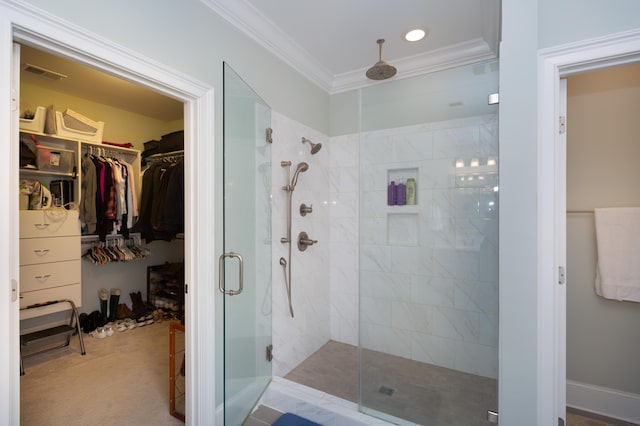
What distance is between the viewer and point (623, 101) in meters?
1.94

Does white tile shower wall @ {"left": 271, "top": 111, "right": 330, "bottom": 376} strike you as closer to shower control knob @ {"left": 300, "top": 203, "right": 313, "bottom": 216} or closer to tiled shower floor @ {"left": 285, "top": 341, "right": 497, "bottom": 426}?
shower control knob @ {"left": 300, "top": 203, "right": 313, "bottom": 216}

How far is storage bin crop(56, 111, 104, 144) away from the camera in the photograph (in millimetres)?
2881

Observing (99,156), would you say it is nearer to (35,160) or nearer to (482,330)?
(35,160)

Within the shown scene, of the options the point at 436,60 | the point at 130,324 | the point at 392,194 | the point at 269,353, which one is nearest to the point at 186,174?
the point at 269,353

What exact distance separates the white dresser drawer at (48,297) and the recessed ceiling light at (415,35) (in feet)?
12.4

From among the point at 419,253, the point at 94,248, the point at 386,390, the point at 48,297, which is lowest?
the point at 386,390

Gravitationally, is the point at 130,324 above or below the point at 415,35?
below

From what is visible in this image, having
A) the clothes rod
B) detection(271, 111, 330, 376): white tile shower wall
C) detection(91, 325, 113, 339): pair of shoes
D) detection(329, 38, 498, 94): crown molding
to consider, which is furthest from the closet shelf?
detection(329, 38, 498, 94): crown molding

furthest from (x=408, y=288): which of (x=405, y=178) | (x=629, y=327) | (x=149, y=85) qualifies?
(x=149, y=85)

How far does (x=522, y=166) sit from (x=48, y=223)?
147 inches

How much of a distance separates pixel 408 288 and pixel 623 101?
1.90 metres

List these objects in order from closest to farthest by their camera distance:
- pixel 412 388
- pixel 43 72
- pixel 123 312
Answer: pixel 412 388 → pixel 43 72 → pixel 123 312

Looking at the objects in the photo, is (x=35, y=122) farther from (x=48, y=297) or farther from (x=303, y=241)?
(x=303, y=241)

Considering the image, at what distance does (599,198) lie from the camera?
6.56 feet
